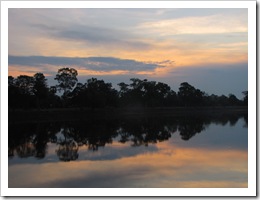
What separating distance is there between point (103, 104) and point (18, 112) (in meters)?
9.93

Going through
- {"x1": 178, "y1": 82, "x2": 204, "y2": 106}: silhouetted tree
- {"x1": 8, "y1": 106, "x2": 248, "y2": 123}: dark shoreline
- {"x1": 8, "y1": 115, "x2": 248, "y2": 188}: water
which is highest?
{"x1": 178, "y1": 82, "x2": 204, "y2": 106}: silhouetted tree

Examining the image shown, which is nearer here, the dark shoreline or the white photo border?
the white photo border

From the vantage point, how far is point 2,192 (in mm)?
3906

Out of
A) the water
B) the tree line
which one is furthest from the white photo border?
the tree line

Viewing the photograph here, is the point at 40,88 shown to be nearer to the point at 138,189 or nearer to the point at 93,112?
the point at 93,112

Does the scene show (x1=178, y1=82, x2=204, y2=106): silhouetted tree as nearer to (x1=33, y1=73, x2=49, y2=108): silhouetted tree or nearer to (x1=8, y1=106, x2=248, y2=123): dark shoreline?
(x1=8, y1=106, x2=248, y2=123): dark shoreline

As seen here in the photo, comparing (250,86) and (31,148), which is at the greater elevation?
(250,86)

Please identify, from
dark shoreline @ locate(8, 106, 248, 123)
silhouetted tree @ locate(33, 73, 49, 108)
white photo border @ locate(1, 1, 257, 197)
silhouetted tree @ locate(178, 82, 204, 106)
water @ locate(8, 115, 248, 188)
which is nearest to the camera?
white photo border @ locate(1, 1, 257, 197)

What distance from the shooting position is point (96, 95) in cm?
2744

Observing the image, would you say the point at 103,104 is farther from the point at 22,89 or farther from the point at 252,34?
the point at 252,34

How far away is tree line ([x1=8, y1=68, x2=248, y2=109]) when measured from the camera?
22156mm

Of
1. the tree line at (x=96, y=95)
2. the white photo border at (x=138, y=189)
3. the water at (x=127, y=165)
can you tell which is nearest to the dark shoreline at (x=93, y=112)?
the tree line at (x=96, y=95)

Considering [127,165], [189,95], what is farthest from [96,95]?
[127,165]

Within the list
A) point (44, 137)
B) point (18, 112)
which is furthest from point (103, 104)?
point (44, 137)
